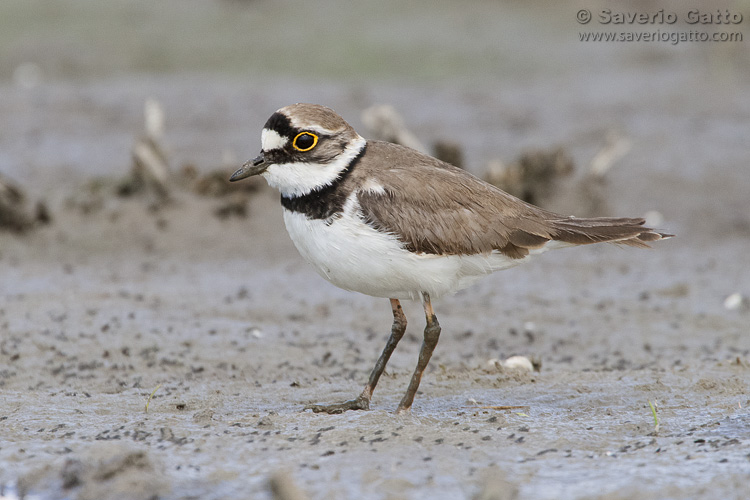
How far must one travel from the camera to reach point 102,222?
34.7 ft

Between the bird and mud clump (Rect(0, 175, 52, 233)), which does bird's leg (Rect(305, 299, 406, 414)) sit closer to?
the bird

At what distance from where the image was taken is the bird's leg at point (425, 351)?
19.1 feet

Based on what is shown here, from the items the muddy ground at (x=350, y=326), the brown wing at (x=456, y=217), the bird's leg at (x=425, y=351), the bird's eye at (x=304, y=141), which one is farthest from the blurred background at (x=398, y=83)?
the bird's eye at (x=304, y=141)

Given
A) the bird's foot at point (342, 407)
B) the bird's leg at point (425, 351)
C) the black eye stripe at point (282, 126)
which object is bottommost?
the bird's foot at point (342, 407)

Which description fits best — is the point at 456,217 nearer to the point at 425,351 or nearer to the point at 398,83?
the point at 425,351

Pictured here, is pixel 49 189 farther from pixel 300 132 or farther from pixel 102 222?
pixel 300 132

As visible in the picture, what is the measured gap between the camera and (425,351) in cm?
589

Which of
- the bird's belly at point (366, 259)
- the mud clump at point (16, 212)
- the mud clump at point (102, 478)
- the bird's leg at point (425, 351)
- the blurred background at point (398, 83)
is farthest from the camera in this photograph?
the blurred background at point (398, 83)

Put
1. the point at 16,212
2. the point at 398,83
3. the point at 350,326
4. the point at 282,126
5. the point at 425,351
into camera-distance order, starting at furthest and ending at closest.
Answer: the point at 398,83
the point at 16,212
the point at 350,326
the point at 425,351
the point at 282,126

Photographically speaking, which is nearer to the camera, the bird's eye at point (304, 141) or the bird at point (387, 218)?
the bird at point (387, 218)

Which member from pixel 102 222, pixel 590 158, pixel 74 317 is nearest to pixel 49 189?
pixel 102 222

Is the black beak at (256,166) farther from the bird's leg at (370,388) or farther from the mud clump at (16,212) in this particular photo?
the mud clump at (16,212)

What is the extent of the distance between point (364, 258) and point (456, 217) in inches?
26.4

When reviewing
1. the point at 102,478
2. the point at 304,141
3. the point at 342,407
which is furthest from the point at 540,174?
the point at 102,478
